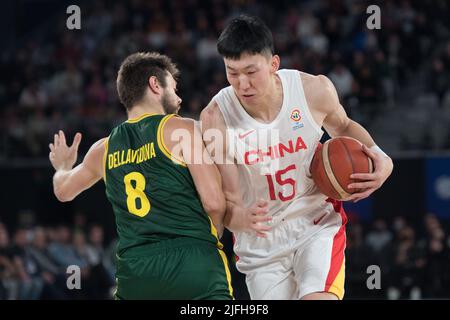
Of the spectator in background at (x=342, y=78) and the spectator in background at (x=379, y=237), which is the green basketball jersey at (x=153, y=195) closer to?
the spectator in background at (x=379, y=237)

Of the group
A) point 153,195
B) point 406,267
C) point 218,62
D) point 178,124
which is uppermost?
point 218,62

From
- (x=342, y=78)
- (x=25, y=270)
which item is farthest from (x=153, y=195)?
(x=342, y=78)

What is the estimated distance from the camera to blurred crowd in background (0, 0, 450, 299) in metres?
11.2

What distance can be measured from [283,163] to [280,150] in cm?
9

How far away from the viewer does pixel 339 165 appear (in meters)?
5.07

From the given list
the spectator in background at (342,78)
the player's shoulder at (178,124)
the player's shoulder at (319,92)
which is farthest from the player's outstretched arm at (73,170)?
the spectator in background at (342,78)

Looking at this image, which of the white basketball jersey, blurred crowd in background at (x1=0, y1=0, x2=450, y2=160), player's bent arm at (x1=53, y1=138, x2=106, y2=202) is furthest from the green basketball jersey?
blurred crowd in background at (x1=0, y1=0, x2=450, y2=160)

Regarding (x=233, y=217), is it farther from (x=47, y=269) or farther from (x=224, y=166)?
(x=47, y=269)

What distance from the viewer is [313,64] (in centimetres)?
1434

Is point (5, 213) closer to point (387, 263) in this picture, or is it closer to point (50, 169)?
point (50, 169)

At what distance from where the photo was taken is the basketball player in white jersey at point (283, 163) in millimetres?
5121

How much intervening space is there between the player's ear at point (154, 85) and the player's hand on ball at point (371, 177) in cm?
128
